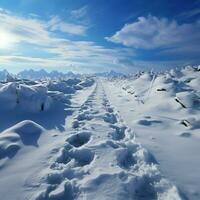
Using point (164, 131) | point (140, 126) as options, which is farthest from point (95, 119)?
point (164, 131)

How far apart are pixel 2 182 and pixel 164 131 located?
679 centimetres

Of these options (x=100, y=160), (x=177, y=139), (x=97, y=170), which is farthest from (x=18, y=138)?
(x=177, y=139)

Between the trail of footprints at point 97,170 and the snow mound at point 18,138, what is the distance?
4.37 ft

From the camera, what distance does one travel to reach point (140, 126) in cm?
1051

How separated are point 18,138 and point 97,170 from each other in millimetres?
3418

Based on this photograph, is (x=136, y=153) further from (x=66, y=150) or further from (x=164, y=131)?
(x=164, y=131)

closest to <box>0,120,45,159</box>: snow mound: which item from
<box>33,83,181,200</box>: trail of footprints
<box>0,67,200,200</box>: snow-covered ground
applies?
<box>0,67,200,200</box>: snow-covered ground

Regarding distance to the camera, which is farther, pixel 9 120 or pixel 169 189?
pixel 9 120

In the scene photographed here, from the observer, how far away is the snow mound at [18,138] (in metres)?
6.78

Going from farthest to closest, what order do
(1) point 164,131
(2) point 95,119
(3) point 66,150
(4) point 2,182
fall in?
(2) point 95,119, (1) point 164,131, (3) point 66,150, (4) point 2,182

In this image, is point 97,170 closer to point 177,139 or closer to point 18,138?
point 18,138

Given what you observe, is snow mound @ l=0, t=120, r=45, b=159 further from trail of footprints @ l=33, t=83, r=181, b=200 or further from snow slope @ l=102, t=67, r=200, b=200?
snow slope @ l=102, t=67, r=200, b=200

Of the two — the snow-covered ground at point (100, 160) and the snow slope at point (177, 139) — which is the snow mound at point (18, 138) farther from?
the snow slope at point (177, 139)

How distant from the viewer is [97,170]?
218 inches
